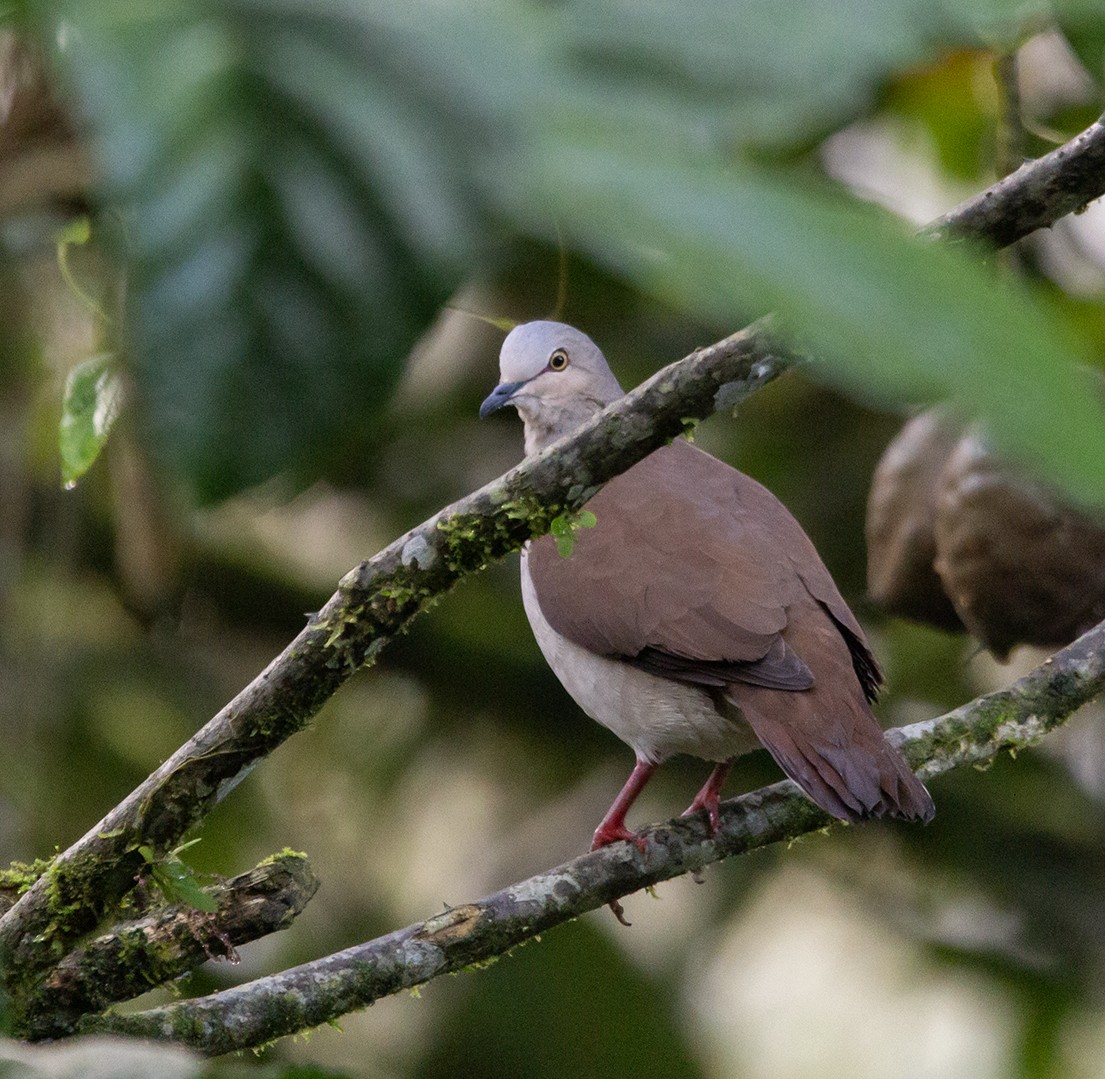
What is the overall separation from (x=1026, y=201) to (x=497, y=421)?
446cm

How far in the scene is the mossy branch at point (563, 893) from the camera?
2.33m

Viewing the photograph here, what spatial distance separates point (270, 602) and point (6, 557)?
4.16ft

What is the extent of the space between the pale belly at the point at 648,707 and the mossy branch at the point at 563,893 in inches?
13.5

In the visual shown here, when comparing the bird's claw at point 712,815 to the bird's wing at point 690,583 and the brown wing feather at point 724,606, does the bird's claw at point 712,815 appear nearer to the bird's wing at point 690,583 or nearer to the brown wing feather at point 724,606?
the brown wing feather at point 724,606

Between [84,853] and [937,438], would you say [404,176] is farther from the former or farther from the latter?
[937,438]

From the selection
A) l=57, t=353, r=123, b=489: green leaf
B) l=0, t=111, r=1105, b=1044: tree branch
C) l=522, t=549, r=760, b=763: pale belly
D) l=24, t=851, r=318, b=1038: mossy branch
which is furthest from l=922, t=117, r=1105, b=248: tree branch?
l=522, t=549, r=760, b=763: pale belly

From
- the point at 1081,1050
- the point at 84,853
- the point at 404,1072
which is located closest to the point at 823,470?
the point at 1081,1050

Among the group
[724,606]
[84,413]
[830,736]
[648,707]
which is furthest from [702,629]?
[84,413]

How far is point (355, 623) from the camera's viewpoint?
7.15 ft

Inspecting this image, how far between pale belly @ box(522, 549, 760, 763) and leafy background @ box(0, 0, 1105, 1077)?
0.77 m

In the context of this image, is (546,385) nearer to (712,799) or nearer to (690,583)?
(690,583)

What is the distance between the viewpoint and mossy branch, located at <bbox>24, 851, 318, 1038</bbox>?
7.48ft

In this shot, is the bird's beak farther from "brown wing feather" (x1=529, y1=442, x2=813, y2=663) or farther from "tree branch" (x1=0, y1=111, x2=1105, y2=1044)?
"tree branch" (x1=0, y1=111, x2=1105, y2=1044)

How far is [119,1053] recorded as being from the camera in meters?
0.90
